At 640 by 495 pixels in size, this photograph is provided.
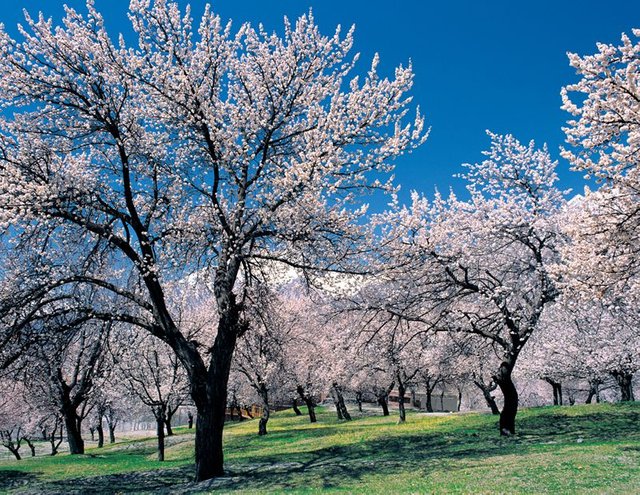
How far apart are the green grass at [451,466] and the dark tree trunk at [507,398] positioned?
67 centimetres

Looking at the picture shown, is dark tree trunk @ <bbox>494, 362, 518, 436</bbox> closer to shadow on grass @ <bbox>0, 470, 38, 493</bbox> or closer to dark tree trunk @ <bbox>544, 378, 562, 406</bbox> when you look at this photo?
shadow on grass @ <bbox>0, 470, 38, 493</bbox>

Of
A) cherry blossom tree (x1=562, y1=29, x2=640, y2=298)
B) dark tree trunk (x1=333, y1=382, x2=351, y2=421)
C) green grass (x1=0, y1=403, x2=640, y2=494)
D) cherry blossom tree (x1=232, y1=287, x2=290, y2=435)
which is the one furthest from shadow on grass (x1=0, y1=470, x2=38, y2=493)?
dark tree trunk (x1=333, y1=382, x2=351, y2=421)

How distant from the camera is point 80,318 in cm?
1496

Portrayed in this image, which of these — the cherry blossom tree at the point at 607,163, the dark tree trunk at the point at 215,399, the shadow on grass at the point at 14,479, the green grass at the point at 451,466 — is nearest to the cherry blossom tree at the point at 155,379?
the green grass at the point at 451,466

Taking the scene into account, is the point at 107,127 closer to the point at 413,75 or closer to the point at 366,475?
the point at 413,75

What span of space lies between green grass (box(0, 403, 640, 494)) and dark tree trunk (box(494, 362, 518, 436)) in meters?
0.67

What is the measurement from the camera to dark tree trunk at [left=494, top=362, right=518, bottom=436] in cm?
2009

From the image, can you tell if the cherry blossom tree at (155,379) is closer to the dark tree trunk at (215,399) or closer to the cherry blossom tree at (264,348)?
the cherry blossom tree at (264,348)

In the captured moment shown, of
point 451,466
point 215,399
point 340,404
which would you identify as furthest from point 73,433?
point 451,466

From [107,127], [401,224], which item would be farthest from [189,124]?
[401,224]

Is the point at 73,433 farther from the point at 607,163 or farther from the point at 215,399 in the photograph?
the point at 607,163

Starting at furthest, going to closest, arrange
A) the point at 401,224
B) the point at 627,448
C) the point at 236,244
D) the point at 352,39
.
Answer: the point at 401,224
the point at 352,39
the point at 236,244
the point at 627,448

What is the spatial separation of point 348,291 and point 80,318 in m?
8.22

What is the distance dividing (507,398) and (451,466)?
7810mm
